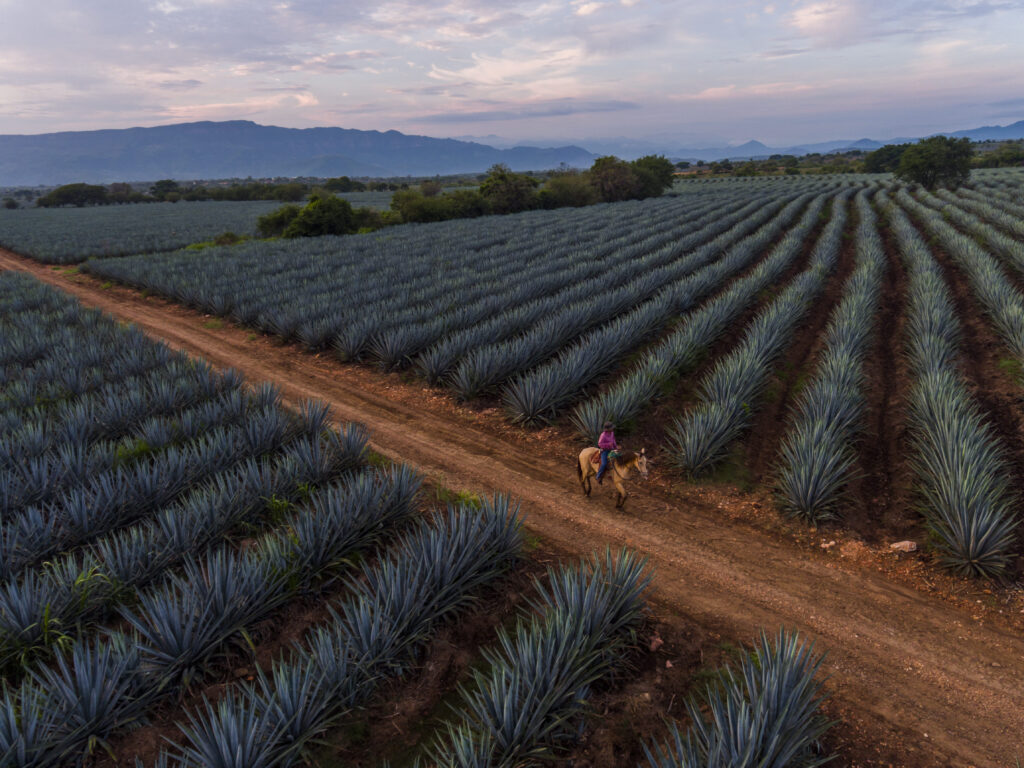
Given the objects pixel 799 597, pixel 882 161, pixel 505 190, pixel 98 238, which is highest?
pixel 882 161

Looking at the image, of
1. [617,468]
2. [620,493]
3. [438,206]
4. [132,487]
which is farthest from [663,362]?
[438,206]

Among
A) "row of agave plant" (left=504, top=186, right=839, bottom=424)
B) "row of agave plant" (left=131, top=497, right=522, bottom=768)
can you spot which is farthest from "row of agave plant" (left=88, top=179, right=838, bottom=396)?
"row of agave plant" (left=131, top=497, right=522, bottom=768)

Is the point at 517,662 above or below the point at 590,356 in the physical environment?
below

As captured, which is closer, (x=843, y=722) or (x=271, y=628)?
(x=843, y=722)

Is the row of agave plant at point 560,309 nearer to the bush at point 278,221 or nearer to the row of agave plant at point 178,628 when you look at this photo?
the row of agave plant at point 178,628

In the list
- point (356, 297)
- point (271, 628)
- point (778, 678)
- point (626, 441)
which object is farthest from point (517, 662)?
point (356, 297)

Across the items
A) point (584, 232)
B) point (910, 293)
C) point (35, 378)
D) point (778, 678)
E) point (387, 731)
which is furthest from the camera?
point (584, 232)

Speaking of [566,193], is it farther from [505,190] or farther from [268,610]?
[268,610]

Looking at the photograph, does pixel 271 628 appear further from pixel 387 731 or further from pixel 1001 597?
pixel 1001 597
